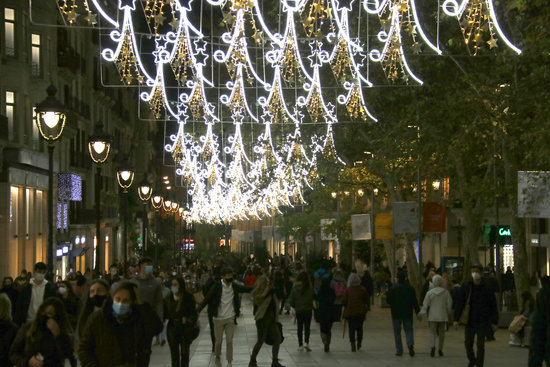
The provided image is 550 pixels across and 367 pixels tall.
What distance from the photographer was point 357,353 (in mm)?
21766

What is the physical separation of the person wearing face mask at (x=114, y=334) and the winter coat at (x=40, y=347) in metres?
0.45

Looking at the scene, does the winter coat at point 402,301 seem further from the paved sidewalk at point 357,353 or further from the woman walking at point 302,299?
the woman walking at point 302,299

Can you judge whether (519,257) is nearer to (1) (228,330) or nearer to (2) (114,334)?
(1) (228,330)

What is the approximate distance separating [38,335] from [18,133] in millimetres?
29987

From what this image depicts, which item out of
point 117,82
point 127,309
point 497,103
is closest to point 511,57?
point 497,103

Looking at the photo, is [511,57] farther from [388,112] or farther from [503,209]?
[503,209]

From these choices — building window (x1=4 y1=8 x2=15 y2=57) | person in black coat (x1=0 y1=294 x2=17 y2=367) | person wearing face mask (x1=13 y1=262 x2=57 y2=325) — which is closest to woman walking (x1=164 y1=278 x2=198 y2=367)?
person wearing face mask (x1=13 y1=262 x2=57 y2=325)

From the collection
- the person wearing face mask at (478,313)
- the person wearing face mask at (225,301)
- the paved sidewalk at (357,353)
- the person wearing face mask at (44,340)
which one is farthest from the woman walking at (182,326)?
the person wearing face mask at (44,340)

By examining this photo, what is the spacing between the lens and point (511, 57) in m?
23.2

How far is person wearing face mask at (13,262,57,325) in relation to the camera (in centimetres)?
1630

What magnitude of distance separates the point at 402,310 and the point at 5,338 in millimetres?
11709

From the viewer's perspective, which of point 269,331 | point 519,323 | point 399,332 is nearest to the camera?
point 269,331

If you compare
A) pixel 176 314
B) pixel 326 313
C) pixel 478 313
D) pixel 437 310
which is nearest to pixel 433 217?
pixel 326 313

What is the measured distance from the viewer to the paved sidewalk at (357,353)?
19734 mm
